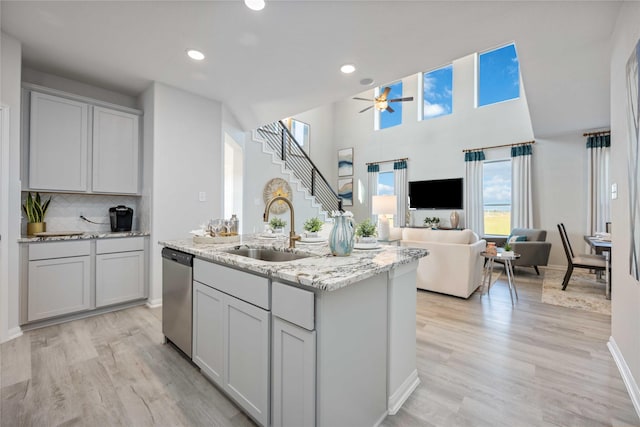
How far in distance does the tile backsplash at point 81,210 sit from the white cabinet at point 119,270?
0.51 metres

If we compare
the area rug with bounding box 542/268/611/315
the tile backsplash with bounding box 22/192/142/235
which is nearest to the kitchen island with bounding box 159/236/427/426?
the tile backsplash with bounding box 22/192/142/235

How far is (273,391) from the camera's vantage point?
135 cm

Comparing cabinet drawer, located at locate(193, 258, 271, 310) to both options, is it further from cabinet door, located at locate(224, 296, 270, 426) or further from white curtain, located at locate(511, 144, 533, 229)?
white curtain, located at locate(511, 144, 533, 229)

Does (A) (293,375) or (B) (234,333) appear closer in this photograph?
(A) (293,375)

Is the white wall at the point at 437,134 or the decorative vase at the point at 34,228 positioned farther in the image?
the white wall at the point at 437,134

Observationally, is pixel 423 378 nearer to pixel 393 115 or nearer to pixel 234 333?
pixel 234 333

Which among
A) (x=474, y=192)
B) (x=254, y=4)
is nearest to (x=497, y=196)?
(x=474, y=192)

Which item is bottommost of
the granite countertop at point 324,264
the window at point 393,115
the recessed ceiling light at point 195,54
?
the granite countertop at point 324,264

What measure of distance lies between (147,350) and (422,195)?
22.5ft

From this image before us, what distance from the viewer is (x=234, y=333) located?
1592 millimetres

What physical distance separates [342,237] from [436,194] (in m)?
6.31

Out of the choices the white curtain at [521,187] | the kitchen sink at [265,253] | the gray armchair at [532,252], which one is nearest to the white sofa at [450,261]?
the gray armchair at [532,252]

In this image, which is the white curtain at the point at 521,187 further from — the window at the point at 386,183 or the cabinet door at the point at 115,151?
the cabinet door at the point at 115,151

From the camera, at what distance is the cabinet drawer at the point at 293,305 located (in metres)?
1.17
